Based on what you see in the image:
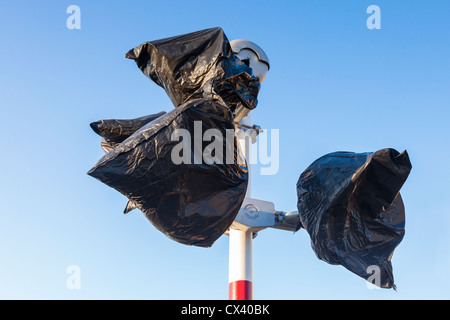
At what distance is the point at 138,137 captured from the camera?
5.71 metres

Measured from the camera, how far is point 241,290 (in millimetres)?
9898

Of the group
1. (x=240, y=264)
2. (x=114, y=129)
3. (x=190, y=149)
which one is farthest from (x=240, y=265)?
(x=190, y=149)

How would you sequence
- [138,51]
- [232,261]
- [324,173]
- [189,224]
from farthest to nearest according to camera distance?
1. [232,261]
2. [324,173]
3. [138,51]
4. [189,224]

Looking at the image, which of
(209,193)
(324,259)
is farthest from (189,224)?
(324,259)

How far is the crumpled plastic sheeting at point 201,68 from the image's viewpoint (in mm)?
6340

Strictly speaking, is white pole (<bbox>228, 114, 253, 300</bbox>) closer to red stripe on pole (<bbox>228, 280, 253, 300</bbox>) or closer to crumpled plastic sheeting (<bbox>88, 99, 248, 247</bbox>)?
red stripe on pole (<bbox>228, 280, 253, 300</bbox>)

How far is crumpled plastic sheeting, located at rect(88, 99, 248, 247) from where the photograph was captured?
18.4ft

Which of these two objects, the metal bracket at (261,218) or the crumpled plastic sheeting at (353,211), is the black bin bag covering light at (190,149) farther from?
the metal bracket at (261,218)

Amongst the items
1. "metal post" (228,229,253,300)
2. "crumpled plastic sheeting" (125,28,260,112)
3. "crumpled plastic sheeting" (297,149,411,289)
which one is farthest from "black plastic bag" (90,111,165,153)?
"metal post" (228,229,253,300)

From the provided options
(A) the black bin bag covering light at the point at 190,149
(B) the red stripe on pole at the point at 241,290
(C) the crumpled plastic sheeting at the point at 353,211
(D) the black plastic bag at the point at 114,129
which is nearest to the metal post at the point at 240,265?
(B) the red stripe on pole at the point at 241,290

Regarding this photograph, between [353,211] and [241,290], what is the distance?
3.23 meters

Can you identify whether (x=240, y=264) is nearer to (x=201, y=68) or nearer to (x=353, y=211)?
(x=353, y=211)
